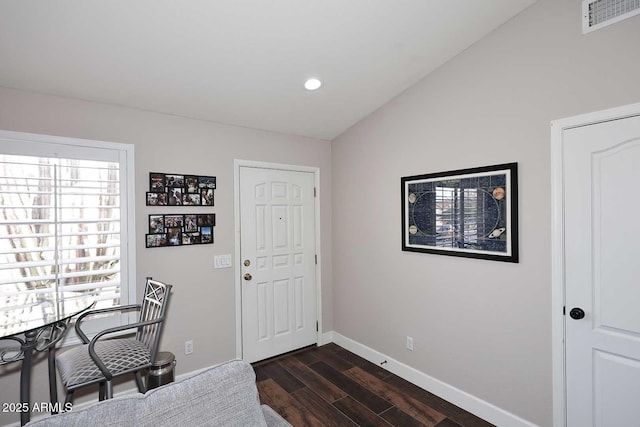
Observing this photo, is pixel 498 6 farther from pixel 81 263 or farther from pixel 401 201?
pixel 81 263

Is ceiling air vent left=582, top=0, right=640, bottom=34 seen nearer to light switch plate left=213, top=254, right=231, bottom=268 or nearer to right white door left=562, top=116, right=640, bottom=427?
right white door left=562, top=116, right=640, bottom=427

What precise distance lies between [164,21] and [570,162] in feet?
8.65

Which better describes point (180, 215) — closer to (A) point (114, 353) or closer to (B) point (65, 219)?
(B) point (65, 219)

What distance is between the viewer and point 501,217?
234cm

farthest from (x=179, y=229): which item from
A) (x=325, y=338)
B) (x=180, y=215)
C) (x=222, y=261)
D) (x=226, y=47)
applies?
(x=325, y=338)

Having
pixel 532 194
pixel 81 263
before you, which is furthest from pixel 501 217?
pixel 81 263

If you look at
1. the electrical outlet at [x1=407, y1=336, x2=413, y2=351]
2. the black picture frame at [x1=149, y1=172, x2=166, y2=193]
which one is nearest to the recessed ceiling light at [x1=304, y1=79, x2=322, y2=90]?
the black picture frame at [x1=149, y1=172, x2=166, y2=193]

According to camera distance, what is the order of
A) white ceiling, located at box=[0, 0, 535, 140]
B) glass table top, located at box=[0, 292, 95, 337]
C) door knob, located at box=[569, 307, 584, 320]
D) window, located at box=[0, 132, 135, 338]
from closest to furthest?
glass table top, located at box=[0, 292, 95, 337], white ceiling, located at box=[0, 0, 535, 140], door knob, located at box=[569, 307, 584, 320], window, located at box=[0, 132, 135, 338]

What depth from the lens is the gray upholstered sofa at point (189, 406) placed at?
3.37 feet

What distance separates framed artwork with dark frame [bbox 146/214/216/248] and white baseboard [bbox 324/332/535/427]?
2015 mm

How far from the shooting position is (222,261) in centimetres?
314

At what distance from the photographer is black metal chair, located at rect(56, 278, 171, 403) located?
193 centimetres

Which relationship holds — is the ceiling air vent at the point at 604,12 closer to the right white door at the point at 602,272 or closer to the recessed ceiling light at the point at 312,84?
the right white door at the point at 602,272

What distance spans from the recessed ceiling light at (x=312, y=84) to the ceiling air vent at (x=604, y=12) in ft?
5.89
